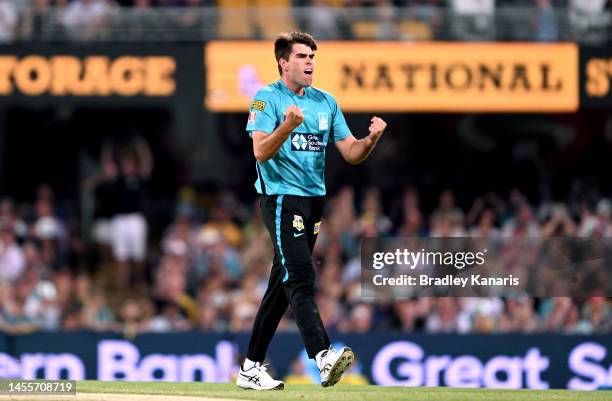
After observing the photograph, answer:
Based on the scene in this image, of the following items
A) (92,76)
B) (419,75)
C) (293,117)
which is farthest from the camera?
(419,75)

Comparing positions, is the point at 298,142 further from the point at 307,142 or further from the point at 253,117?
the point at 253,117

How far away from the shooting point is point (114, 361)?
1410 cm

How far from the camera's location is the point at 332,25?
60.5 ft

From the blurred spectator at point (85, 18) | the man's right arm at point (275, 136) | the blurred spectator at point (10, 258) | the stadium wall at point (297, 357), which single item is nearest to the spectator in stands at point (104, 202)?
the blurred spectator at point (10, 258)

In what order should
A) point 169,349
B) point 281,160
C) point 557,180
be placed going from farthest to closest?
point 557,180, point 169,349, point 281,160

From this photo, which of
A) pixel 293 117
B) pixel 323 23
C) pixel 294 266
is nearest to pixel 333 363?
pixel 294 266

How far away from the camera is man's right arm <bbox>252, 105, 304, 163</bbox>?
8.41 metres

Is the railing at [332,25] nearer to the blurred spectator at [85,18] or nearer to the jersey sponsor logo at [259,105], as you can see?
the blurred spectator at [85,18]

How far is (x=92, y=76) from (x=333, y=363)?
1045 cm

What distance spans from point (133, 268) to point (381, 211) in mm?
3392

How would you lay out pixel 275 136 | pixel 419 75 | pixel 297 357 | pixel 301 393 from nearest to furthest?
pixel 275 136 → pixel 301 393 → pixel 297 357 → pixel 419 75

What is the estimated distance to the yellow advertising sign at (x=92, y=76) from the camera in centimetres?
1831

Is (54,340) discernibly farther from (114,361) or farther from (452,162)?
(452,162)

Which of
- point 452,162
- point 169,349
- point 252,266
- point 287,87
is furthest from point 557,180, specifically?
point 287,87
